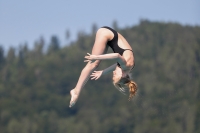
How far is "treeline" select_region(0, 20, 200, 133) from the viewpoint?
10631cm

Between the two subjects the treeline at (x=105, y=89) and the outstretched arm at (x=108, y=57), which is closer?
the outstretched arm at (x=108, y=57)

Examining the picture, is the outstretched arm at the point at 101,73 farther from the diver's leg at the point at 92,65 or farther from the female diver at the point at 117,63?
the diver's leg at the point at 92,65

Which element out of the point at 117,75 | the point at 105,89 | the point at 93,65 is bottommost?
the point at 105,89

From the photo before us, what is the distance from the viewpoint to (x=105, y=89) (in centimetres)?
13288

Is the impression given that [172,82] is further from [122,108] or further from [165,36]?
[165,36]

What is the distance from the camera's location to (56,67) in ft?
484

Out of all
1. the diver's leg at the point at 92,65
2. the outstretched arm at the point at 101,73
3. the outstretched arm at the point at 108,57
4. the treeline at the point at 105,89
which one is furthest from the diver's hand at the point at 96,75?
the treeline at the point at 105,89

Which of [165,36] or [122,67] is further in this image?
[165,36]

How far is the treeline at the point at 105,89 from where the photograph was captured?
349 ft

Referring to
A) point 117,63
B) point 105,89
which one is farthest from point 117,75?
point 105,89

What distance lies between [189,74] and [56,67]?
3504 cm

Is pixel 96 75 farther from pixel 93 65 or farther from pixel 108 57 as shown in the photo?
pixel 108 57

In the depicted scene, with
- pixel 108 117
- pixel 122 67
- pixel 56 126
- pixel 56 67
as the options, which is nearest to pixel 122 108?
pixel 108 117

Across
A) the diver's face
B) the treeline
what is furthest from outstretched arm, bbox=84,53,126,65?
the treeline
